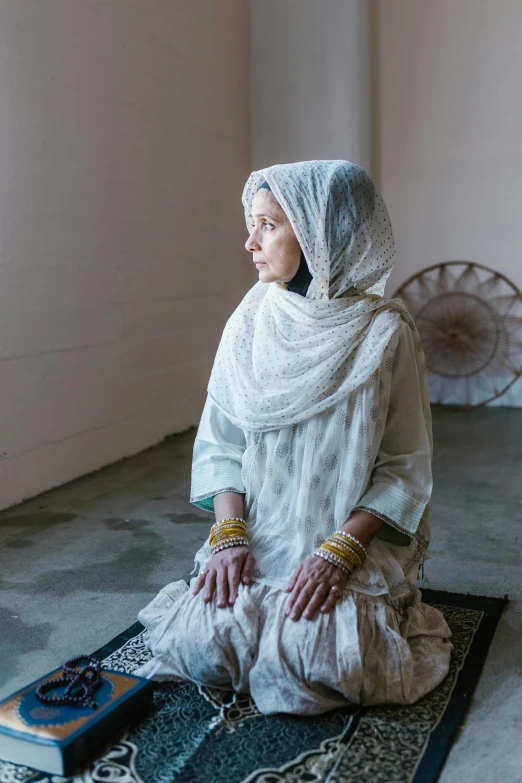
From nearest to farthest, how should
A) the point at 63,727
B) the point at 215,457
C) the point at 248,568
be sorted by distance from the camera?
the point at 63,727 < the point at 248,568 < the point at 215,457

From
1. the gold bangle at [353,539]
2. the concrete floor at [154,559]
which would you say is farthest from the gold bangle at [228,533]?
the concrete floor at [154,559]

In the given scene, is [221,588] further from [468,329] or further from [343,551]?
[468,329]

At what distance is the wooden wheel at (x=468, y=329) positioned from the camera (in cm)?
555

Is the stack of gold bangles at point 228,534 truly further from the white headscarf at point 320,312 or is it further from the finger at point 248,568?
the white headscarf at point 320,312

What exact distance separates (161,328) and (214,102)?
5.18ft

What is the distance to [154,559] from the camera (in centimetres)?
274

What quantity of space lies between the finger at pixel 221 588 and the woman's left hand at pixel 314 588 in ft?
0.44

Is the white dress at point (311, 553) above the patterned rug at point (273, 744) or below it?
above

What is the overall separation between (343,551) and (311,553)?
0.33 ft

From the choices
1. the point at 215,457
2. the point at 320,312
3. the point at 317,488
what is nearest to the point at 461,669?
the point at 317,488

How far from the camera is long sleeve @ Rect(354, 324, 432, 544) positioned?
1809 millimetres

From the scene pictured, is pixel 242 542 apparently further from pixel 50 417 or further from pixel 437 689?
pixel 50 417

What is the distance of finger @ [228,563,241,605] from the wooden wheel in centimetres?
409

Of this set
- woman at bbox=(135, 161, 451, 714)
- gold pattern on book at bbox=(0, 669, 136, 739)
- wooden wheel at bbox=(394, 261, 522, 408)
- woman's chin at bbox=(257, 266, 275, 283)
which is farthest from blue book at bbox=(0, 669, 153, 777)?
wooden wheel at bbox=(394, 261, 522, 408)
